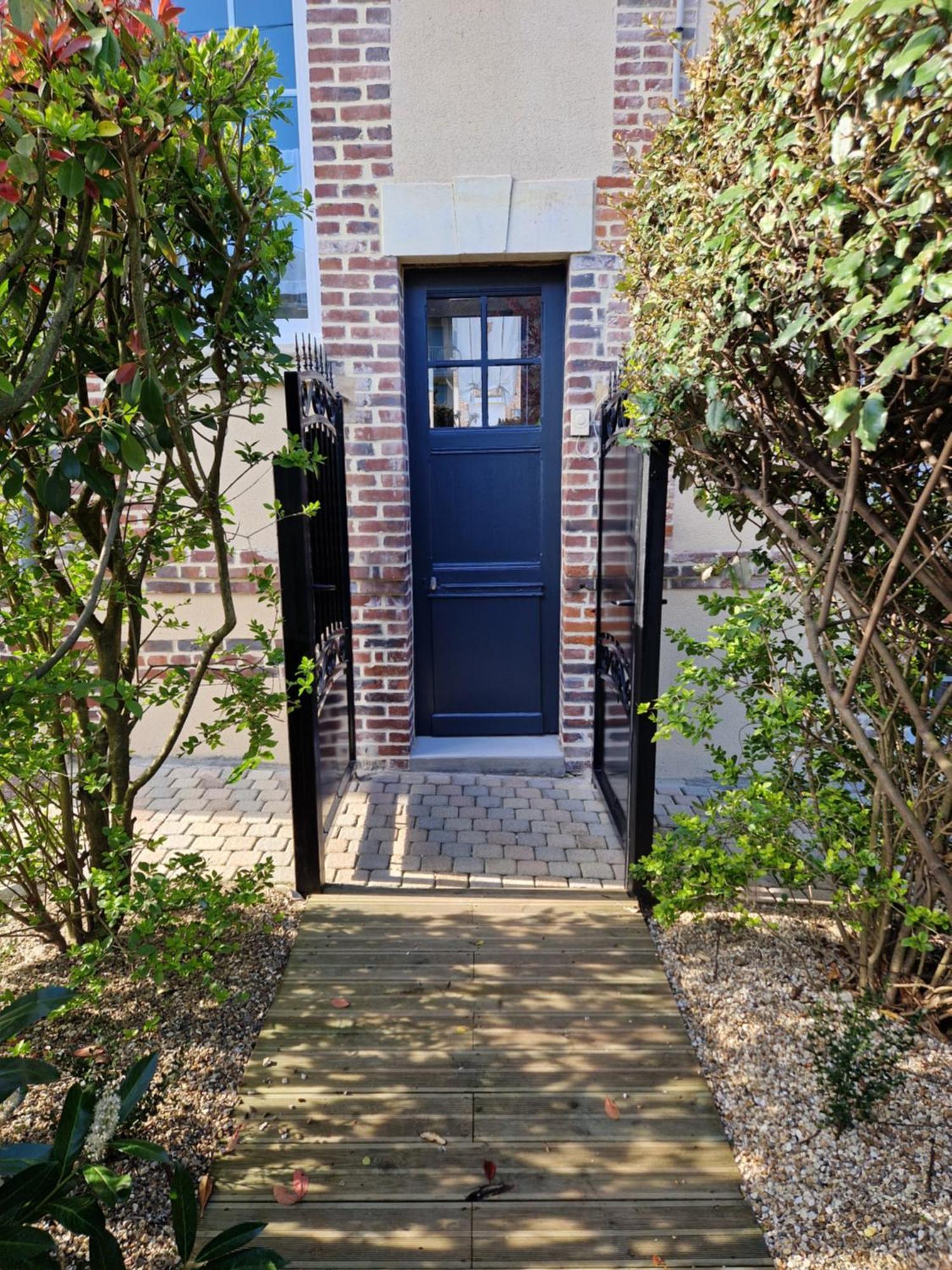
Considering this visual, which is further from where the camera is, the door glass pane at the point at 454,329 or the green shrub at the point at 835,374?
the door glass pane at the point at 454,329

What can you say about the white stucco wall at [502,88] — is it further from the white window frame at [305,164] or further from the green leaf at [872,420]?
the green leaf at [872,420]

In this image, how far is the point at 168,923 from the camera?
91.1 inches

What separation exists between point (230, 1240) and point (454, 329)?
409 cm

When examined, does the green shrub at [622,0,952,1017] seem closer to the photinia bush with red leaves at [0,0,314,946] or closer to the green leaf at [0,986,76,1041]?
the photinia bush with red leaves at [0,0,314,946]

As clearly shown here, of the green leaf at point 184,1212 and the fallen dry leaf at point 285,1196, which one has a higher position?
the green leaf at point 184,1212

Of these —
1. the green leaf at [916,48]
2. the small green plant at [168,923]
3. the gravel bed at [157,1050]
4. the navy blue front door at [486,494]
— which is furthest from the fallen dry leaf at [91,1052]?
the green leaf at [916,48]

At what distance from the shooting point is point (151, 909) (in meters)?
2.08

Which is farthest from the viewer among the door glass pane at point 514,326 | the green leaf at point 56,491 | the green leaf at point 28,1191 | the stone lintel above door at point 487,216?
the door glass pane at point 514,326

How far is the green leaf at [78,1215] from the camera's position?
1.38 metres

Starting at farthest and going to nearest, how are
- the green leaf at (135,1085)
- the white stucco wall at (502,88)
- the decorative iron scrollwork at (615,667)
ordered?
1. the white stucco wall at (502,88)
2. the decorative iron scrollwork at (615,667)
3. the green leaf at (135,1085)

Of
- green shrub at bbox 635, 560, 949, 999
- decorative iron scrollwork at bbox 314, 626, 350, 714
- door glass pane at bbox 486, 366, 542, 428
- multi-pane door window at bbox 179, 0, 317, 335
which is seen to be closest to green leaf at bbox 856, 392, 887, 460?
green shrub at bbox 635, 560, 949, 999

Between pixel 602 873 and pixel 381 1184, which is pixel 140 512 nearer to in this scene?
pixel 602 873

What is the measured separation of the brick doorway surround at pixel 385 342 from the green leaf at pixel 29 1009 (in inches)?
110

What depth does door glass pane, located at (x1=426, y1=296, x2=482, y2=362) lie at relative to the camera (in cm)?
423
